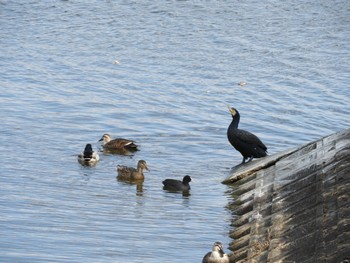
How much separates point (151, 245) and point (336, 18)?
3360 cm

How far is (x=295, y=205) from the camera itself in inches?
755

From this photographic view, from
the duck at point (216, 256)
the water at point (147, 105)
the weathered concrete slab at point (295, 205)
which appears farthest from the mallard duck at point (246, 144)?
the duck at point (216, 256)

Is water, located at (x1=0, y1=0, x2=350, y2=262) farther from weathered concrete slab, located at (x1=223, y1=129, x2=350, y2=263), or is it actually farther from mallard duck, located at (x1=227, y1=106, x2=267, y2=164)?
mallard duck, located at (x1=227, y1=106, x2=267, y2=164)

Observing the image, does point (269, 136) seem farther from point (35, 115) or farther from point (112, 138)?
point (35, 115)

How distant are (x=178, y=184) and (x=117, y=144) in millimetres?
4708

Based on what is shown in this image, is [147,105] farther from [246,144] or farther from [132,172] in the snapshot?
[132,172]

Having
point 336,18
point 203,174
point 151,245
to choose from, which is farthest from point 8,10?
point 151,245

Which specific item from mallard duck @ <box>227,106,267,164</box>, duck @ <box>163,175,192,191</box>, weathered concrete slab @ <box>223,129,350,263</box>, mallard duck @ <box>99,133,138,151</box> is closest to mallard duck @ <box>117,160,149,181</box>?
duck @ <box>163,175,192,191</box>

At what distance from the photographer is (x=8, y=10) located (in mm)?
51406

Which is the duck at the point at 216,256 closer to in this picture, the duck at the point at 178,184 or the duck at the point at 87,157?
the duck at the point at 178,184

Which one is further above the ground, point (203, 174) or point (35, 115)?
point (35, 115)

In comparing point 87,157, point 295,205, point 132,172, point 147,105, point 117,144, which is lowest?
point 295,205

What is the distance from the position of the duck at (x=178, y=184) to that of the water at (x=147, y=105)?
0.22 m

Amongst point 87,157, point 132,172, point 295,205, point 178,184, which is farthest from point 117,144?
point 295,205
